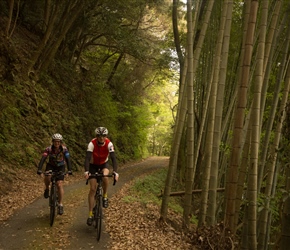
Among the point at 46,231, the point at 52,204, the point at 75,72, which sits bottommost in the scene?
the point at 46,231

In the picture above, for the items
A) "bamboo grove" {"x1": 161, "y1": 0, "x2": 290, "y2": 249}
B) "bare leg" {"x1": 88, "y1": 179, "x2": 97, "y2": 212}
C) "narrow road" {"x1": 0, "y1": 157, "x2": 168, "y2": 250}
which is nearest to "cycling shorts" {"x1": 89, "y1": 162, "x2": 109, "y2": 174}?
"bare leg" {"x1": 88, "y1": 179, "x2": 97, "y2": 212}

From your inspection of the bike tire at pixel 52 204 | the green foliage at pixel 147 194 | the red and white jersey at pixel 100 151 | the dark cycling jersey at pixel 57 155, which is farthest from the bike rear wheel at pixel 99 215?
the green foliage at pixel 147 194

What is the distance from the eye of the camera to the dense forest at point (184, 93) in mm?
4410

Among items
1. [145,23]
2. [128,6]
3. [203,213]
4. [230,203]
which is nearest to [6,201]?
[203,213]

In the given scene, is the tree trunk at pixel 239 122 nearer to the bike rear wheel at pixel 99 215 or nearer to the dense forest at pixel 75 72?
the bike rear wheel at pixel 99 215

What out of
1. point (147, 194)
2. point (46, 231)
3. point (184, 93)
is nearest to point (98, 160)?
point (46, 231)

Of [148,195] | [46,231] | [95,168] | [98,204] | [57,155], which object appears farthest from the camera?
[148,195]

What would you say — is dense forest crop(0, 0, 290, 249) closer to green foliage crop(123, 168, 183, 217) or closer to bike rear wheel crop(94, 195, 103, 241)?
green foliage crop(123, 168, 183, 217)

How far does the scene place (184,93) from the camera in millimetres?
5695

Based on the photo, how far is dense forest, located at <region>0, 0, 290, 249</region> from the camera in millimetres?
4410

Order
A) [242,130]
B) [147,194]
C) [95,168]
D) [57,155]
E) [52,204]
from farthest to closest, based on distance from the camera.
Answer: [147,194]
[57,155]
[52,204]
[95,168]
[242,130]

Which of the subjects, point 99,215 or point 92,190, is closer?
point 99,215

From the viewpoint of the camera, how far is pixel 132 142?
21125 mm

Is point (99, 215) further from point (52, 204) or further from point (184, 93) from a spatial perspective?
point (184, 93)
